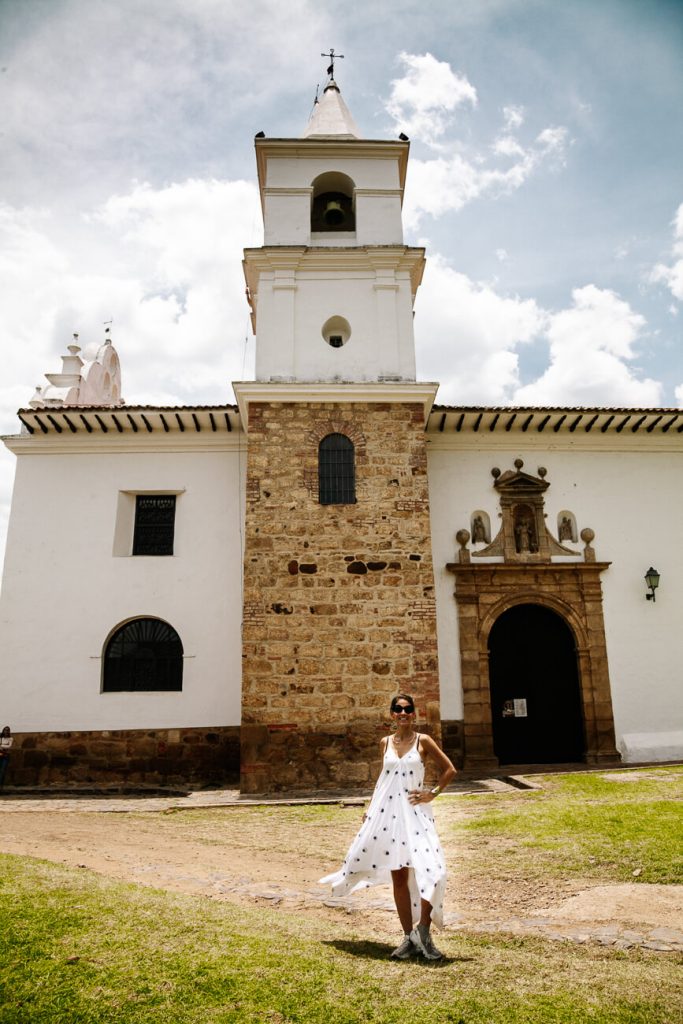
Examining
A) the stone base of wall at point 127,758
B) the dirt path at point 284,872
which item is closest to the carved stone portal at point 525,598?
the dirt path at point 284,872

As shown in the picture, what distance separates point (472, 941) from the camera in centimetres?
381

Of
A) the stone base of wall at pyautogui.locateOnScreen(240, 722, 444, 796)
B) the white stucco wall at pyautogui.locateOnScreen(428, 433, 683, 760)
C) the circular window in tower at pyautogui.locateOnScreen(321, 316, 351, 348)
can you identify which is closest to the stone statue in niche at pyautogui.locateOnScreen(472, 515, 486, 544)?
the white stucco wall at pyautogui.locateOnScreen(428, 433, 683, 760)

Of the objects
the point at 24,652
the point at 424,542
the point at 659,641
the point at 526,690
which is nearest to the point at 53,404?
the point at 24,652

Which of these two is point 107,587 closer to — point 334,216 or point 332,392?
point 332,392

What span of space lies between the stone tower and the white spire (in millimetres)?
156

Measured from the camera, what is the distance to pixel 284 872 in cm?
552

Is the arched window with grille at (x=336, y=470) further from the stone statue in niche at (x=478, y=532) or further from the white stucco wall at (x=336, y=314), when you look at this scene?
the stone statue in niche at (x=478, y=532)

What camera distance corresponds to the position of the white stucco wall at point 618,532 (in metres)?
11.5

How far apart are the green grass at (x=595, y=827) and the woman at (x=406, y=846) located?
6.90 ft

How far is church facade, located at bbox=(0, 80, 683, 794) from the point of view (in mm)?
10195

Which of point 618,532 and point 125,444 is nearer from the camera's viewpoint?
point 618,532

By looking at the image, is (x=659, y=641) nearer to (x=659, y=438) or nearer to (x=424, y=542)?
(x=659, y=438)

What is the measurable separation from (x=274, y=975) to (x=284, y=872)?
2.50 metres

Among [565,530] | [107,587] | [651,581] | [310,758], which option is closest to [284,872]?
[310,758]
